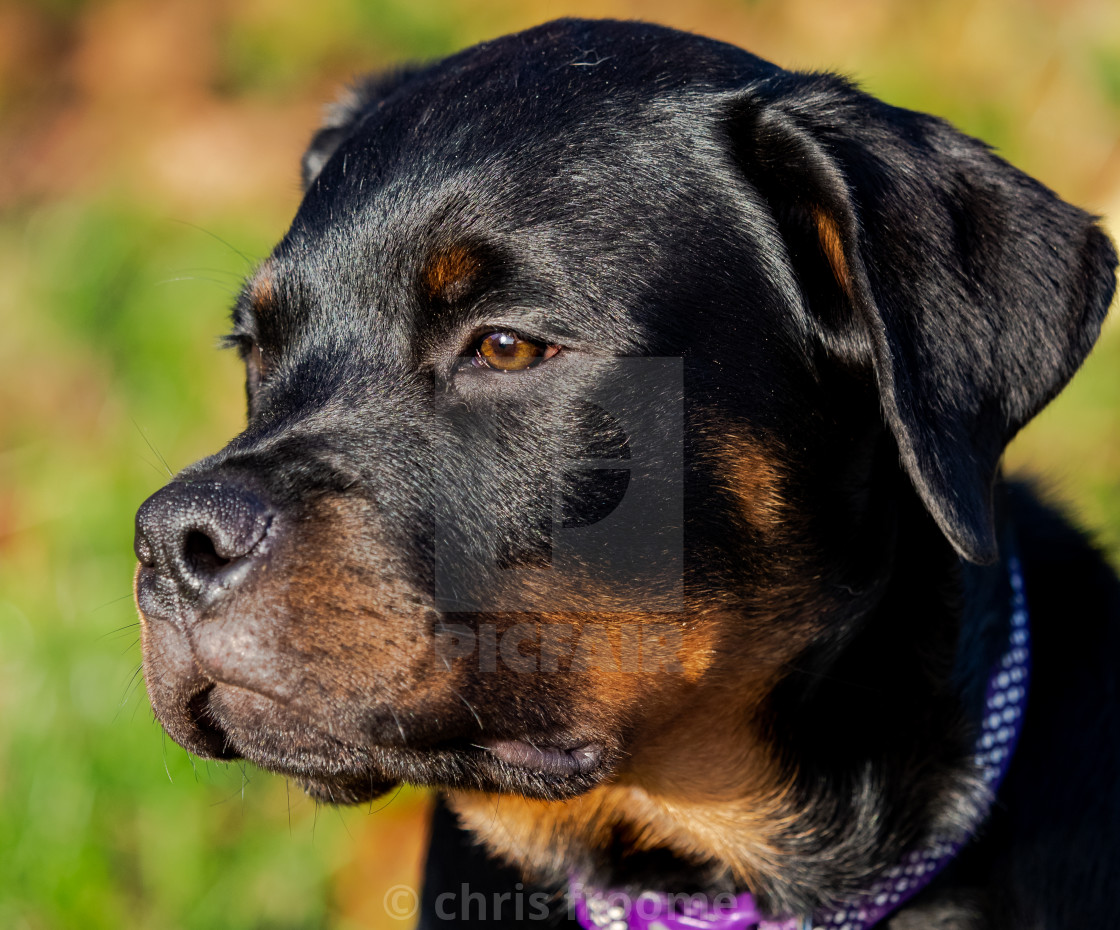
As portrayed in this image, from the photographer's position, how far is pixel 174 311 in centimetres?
682

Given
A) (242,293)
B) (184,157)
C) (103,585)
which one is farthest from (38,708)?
(184,157)

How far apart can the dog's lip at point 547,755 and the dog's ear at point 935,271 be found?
2.65 feet

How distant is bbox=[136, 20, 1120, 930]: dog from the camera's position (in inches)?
87.0

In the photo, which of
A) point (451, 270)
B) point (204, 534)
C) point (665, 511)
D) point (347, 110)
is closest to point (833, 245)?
point (665, 511)

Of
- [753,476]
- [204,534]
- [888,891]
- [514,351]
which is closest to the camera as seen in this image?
[204,534]

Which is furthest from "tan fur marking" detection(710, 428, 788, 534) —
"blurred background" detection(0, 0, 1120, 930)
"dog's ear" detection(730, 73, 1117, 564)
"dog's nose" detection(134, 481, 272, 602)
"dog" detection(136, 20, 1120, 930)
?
"blurred background" detection(0, 0, 1120, 930)

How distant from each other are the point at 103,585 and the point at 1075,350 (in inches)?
152

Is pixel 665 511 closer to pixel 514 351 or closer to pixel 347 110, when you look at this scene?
pixel 514 351

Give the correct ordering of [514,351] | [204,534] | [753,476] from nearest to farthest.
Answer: [204,534], [514,351], [753,476]

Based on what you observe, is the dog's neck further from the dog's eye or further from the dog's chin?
the dog's eye

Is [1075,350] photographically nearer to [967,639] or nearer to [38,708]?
[967,639]

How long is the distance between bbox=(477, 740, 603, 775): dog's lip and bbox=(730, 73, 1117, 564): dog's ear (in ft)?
2.65

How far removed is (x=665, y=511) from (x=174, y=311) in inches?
200

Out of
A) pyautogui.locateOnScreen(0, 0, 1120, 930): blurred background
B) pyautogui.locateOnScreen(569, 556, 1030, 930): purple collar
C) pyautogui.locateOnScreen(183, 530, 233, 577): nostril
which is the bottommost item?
pyautogui.locateOnScreen(0, 0, 1120, 930): blurred background
